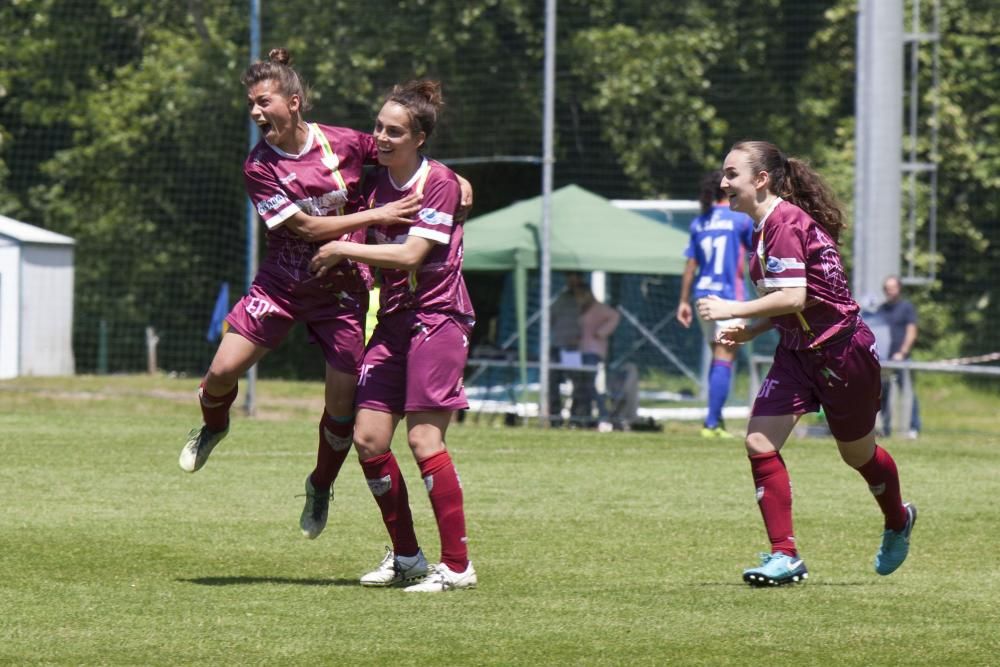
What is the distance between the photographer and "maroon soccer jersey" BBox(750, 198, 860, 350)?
21.4 feet

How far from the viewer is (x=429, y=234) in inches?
249

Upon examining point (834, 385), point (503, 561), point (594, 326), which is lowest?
point (503, 561)

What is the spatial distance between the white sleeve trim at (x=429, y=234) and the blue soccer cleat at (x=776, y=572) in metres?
1.72

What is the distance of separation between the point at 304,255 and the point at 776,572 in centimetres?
228

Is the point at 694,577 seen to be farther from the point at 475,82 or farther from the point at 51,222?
the point at 51,222

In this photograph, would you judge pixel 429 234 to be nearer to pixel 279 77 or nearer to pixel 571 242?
pixel 279 77

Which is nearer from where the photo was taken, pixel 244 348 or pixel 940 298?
pixel 244 348

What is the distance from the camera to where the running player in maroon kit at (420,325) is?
20.9 feet

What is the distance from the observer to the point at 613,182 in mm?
20703

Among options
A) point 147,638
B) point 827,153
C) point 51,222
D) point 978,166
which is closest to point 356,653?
point 147,638

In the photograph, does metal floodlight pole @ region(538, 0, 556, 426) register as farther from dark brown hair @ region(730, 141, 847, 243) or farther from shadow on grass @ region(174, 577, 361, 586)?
shadow on grass @ region(174, 577, 361, 586)

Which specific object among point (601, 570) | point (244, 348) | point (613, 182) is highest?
point (613, 182)

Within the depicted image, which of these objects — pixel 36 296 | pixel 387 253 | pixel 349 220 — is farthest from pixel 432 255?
pixel 36 296

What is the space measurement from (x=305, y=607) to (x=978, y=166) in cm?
2054
